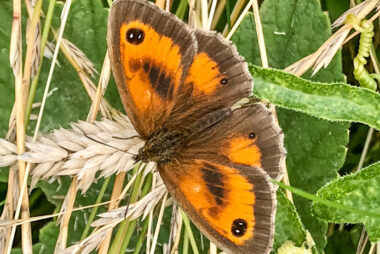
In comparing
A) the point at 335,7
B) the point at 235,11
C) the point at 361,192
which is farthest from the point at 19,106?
the point at 335,7

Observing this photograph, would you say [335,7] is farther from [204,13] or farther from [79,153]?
[79,153]

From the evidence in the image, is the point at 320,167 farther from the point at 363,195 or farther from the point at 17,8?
the point at 17,8

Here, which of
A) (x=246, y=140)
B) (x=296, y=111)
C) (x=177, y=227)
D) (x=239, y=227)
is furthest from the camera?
(x=296, y=111)

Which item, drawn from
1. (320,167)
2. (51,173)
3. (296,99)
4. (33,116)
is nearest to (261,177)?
(296,99)

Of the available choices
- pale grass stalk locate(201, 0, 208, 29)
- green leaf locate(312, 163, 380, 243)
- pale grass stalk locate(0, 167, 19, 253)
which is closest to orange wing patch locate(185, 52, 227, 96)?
pale grass stalk locate(201, 0, 208, 29)

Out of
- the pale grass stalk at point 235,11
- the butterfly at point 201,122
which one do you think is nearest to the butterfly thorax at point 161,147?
the butterfly at point 201,122

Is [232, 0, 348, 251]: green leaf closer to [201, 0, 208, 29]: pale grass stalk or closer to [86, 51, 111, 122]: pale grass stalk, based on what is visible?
[201, 0, 208, 29]: pale grass stalk

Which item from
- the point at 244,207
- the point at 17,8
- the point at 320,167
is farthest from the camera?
the point at 320,167
